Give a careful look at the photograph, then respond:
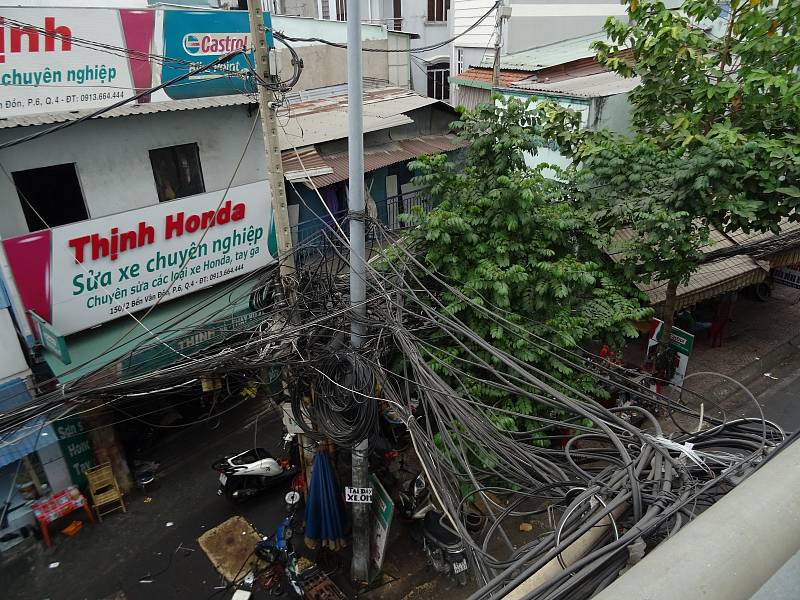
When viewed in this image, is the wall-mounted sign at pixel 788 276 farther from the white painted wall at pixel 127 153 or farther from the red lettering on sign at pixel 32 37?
the red lettering on sign at pixel 32 37

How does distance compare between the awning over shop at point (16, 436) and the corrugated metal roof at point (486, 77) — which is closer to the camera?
the awning over shop at point (16, 436)

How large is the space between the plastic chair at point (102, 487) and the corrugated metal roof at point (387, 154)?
615 centimetres

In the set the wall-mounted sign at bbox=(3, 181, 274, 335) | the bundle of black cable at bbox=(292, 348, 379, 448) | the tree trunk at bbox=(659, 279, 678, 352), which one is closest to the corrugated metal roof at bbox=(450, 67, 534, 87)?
the tree trunk at bbox=(659, 279, 678, 352)

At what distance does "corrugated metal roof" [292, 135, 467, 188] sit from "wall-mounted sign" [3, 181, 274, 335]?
1.49 metres

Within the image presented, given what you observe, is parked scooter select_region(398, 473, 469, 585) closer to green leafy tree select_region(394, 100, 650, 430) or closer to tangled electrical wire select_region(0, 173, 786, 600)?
tangled electrical wire select_region(0, 173, 786, 600)

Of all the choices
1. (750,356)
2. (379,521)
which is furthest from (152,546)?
(750,356)

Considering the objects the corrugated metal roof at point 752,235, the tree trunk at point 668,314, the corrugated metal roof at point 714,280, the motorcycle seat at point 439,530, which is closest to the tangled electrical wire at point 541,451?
the motorcycle seat at point 439,530

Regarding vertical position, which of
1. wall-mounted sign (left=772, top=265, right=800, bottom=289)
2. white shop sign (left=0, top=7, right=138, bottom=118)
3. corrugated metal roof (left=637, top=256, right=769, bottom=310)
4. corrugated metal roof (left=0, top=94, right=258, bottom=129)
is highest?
white shop sign (left=0, top=7, right=138, bottom=118)

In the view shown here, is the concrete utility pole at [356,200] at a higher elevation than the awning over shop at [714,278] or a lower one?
higher

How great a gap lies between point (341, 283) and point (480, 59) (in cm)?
1288

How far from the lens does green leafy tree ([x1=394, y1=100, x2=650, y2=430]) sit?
613 cm

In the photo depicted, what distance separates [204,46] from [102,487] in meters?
7.33

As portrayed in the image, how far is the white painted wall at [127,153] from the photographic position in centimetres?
759

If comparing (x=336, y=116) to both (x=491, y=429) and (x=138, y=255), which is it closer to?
(x=138, y=255)
